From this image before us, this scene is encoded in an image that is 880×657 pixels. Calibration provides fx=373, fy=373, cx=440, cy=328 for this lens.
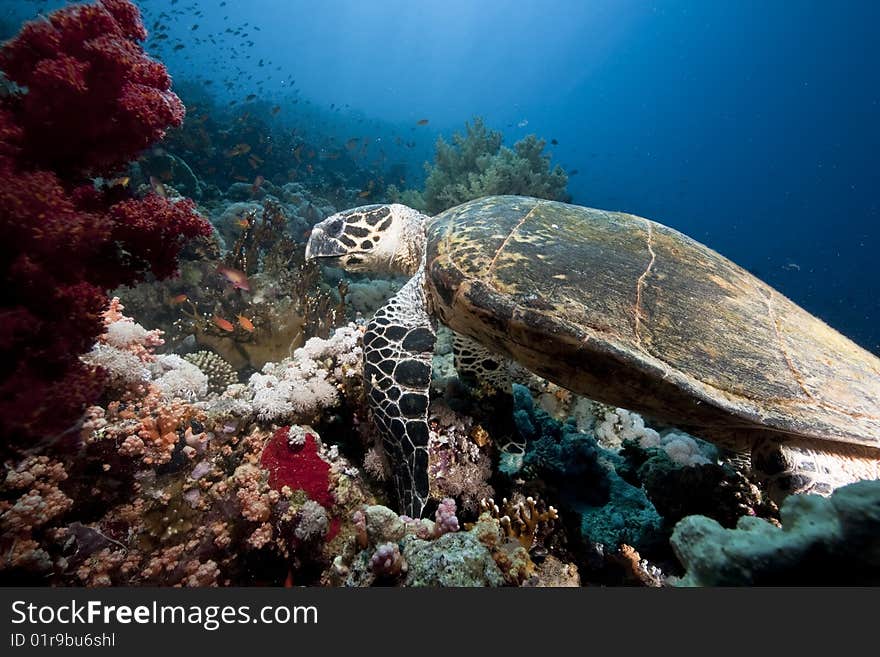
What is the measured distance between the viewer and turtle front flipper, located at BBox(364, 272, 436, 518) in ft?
7.70

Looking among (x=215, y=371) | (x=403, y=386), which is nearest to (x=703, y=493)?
(x=403, y=386)

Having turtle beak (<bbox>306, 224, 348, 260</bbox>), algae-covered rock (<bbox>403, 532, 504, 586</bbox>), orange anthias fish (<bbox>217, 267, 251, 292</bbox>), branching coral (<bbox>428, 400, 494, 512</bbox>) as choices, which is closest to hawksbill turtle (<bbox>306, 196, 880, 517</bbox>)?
branching coral (<bbox>428, 400, 494, 512</bbox>)

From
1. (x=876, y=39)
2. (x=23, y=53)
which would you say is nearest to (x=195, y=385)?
(x=23, y=53)

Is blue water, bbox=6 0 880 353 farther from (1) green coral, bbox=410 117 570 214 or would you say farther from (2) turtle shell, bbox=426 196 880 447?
(2) turtle shell, bbox=426 196 880 447

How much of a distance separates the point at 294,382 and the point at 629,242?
8.50 ft

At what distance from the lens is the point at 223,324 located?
4.63 metres

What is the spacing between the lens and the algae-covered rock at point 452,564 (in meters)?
1.49

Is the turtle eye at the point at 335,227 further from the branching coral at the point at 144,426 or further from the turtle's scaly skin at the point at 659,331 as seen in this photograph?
the branching coral at the point at 144,426

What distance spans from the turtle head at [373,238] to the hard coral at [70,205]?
170 centimetres

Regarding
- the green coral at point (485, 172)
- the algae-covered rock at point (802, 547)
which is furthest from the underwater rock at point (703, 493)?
the green coral at point (485, 172)

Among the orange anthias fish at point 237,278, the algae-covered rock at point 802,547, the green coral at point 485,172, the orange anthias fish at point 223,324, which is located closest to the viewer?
the algae-covered rock at point 802,547

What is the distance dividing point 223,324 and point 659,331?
4.67 meters

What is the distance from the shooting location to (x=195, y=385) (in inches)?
114

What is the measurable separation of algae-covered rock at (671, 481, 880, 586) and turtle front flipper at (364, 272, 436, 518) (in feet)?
4.86
